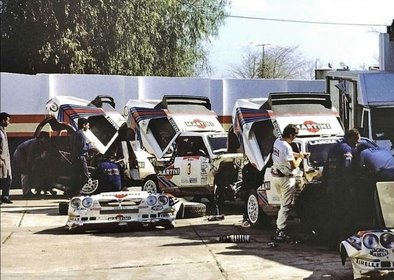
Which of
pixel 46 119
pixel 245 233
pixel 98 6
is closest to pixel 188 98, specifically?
pixel 245 233

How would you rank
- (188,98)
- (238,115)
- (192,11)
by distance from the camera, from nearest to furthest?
(192,11) → (238,115) → (188,98)

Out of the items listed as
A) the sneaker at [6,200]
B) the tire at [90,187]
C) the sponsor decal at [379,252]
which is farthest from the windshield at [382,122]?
the sneaker at [6,200]

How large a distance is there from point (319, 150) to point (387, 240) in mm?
3072

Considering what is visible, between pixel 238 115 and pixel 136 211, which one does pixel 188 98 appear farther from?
pixel 136 211

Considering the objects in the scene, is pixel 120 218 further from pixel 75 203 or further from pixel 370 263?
pixel 370 263

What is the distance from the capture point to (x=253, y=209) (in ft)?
28.3

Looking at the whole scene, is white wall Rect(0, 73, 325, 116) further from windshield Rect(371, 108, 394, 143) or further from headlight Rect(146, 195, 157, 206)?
headlight Rect(146, 195, 157, 206)

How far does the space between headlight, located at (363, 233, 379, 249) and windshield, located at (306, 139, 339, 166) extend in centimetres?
277

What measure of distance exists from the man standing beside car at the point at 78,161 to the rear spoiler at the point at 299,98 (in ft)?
7.60

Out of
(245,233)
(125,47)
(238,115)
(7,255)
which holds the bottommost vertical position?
(245,233)

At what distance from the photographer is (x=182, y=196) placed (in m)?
10.5

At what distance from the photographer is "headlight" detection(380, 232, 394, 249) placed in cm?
549

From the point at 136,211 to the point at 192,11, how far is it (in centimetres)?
202

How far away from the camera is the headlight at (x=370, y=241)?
5488mm
